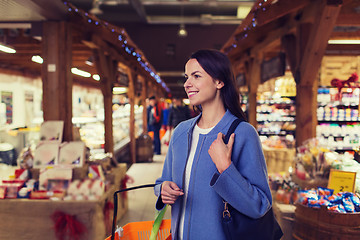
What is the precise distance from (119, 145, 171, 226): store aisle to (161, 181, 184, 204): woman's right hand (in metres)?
3.17

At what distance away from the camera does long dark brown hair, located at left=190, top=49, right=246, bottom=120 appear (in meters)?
1.42

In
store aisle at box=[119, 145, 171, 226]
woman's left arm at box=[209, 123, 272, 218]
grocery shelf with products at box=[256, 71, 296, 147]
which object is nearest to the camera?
woman's left arm at box=[209, 123, 272, 218]

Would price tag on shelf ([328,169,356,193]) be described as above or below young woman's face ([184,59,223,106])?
below

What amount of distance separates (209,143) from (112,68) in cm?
553

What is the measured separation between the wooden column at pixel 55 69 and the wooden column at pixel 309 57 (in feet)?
9.56

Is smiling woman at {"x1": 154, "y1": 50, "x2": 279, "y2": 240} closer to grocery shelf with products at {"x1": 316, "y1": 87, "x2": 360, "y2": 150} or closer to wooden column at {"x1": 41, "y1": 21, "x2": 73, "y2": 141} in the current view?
wooden column at {"x1": 41, "y1": 21, "x2": 73, "y2": 141}

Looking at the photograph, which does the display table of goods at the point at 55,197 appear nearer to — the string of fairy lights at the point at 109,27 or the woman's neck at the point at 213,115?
the string of fairy lights at the point at 109,27

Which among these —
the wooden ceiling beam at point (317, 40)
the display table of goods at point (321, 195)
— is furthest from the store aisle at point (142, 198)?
the wooden ceiling beam at point (317, 40)

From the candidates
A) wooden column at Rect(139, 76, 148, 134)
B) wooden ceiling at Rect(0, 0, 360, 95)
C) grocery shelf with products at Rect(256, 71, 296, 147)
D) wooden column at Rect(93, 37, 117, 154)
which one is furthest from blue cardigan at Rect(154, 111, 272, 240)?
wooden column at Rect(139, 76, 148, 134)

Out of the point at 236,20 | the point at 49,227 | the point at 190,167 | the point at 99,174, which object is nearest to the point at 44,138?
the point at 99,174

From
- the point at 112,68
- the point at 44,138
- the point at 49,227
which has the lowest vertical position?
the point at 49,227

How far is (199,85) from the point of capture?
1434mm

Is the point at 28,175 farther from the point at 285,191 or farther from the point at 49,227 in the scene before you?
the point at 285,191

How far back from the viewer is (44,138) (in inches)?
148
